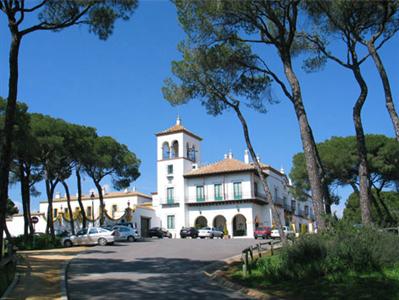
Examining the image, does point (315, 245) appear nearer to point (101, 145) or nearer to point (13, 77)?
point (13, 77)

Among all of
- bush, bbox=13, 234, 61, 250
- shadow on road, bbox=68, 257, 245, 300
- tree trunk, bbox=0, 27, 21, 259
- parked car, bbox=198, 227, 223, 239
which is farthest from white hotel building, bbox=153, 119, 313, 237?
tree trunk, bbox=0, 27, 21, 259

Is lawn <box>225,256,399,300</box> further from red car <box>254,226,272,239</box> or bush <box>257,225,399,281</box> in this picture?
red car <box>254,226,272,239</box>

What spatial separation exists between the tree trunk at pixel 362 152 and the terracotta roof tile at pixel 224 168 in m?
38.5

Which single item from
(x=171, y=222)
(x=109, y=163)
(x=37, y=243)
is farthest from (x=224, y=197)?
(x=37, y=243)

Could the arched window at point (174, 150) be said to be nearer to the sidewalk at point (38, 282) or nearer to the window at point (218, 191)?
the window at point (218, 191)

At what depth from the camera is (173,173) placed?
60.3 meters

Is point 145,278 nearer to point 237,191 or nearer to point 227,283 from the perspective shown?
point 227,283

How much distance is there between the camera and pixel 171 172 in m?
60.5

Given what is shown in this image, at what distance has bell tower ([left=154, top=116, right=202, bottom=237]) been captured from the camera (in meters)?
59.6

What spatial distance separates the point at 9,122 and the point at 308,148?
31.1 feet

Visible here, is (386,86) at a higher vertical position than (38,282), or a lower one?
higher

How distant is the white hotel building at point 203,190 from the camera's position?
56700mm

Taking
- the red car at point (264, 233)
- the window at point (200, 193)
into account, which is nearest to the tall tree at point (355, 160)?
the red car at point (264, 233)

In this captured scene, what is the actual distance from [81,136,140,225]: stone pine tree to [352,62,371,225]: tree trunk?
89.2 feet
